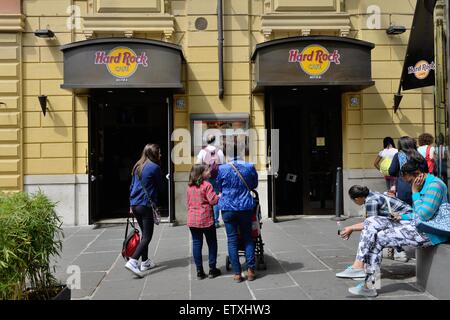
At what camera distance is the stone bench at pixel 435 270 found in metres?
4.70

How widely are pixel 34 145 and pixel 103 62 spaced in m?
2.67

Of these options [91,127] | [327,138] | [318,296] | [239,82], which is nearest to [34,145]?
[91,127]

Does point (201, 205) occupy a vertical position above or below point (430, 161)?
below

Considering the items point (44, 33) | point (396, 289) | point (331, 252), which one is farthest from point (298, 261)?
point (44, 33)

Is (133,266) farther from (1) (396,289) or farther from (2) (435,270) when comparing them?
(2) (435,270)

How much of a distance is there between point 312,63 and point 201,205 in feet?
16.6

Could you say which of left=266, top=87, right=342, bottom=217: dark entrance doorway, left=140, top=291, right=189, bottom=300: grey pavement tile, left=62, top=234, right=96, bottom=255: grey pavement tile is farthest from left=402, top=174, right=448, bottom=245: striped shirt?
left=266, top=87, right=342, bottom=217: dark entrance doorway

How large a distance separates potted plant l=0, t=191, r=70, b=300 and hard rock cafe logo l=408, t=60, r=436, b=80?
7194 millimetres

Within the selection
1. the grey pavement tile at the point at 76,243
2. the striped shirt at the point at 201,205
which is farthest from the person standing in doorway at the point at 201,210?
the grey pavement tile at the point at 76,243

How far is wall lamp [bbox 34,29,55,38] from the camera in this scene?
9836 mm

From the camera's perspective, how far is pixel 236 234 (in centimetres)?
563

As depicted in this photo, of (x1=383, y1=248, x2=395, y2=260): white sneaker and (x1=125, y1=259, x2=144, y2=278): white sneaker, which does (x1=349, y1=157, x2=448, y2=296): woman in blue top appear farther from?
(x1=125, y1=259, x2=144, y2=278): white sneaker

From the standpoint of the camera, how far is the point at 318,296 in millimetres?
5043

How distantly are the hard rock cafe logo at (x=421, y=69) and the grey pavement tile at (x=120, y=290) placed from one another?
21.4 feet
